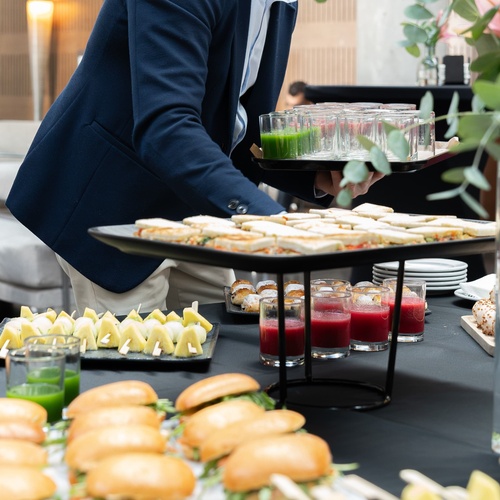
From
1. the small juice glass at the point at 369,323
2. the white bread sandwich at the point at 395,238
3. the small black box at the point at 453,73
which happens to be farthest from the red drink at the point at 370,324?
the small black box at the point at 453,73

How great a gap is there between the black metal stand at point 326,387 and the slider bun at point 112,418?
0.89ft

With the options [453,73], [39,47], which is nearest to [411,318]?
[453,73]

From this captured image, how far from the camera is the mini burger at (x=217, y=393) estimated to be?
1.09 meters

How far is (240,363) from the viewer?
1.53 metres

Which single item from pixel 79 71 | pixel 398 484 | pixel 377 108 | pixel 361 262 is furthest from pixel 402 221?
pixel 79 71

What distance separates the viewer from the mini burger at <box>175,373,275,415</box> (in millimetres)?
1095

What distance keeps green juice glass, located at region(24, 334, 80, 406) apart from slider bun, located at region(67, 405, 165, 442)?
0.68 ft

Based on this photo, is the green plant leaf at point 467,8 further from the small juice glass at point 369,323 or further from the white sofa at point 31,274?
the white sofa at point 31,274

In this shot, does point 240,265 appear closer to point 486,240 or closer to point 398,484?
point 398,484

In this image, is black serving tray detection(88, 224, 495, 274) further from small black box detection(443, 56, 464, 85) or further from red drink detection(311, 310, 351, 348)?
small black box detection(443, 56, 464, 85)

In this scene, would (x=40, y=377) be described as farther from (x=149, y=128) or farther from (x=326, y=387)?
(x=149, y=128)

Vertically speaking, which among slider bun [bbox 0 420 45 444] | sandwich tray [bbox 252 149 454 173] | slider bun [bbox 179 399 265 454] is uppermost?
sandwich tray [bbox 252 149 454 173]

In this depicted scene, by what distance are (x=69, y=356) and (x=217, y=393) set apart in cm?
25

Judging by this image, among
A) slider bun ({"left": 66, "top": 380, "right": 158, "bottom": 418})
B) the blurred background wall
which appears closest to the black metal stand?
slider bun ({"left": 66, "top": 380, "right": 158, "bottom": 418})
